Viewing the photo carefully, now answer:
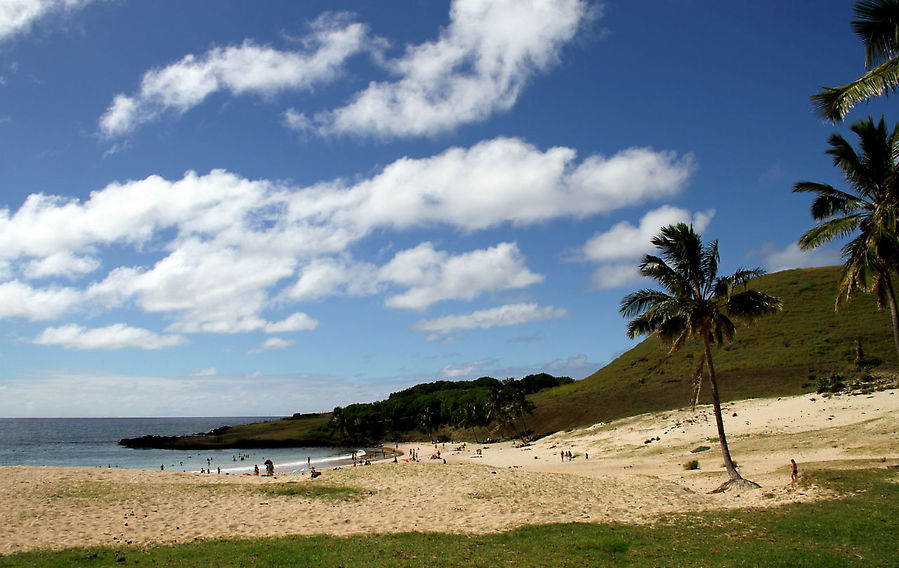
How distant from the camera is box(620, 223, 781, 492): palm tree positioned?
82.2ft

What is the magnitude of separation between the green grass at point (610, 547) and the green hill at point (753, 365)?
53099 millimetres

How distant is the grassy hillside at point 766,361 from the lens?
6969 centimetres

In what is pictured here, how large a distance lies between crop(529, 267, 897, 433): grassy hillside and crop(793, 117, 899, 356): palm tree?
167 feet

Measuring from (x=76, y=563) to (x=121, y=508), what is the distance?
33.5 feet

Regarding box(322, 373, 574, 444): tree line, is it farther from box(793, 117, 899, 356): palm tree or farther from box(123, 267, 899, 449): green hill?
box(793, 117, 899, 356): palm tree

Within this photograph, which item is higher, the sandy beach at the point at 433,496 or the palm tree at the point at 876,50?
the palm tree at the point at 876,50

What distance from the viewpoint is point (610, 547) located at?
14555 mm

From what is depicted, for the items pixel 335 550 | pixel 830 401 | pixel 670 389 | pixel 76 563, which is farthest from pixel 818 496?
pixel 670 389

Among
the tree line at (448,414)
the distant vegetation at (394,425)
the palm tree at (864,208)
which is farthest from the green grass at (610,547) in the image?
the distant vegetation at (394,425)

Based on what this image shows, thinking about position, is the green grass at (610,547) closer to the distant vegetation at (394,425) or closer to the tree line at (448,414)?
the tree line at (448,414)

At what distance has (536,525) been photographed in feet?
60.5

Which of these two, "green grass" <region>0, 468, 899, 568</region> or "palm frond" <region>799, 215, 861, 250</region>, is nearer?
"green grass" <region>0, 468, 899, 568</region>

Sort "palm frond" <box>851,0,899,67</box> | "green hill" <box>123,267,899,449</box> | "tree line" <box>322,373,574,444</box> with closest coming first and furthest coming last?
"palm frond" <box>851,0,899,67</box> → "green hill" <box>123,267,899,449</box> → "tree line" <box>322,373,574,444</box>

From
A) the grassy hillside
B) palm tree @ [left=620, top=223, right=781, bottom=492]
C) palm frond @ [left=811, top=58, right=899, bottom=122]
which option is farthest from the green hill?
palm frond @ [left=811, top=58, right=899, bottom=122]
